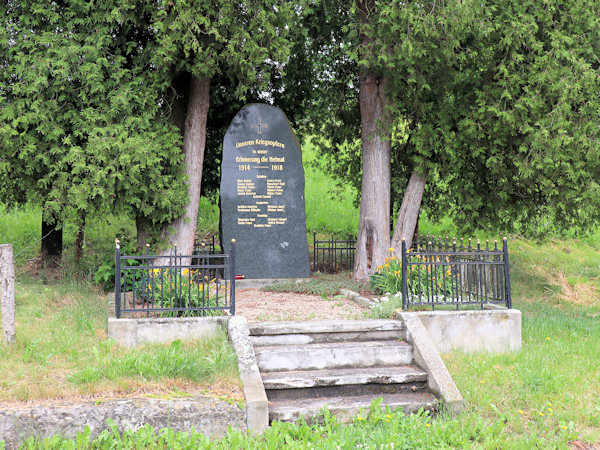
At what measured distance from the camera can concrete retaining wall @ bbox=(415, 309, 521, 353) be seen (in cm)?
756

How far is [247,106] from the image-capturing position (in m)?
11.3

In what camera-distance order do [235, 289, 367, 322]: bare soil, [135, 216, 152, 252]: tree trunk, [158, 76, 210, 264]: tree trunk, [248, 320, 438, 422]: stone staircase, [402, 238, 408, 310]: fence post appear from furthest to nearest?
[158, 76, 210, 264]: tree trunk → [135, 216, 152, 252]: tree trunk → [235, 289, 367, 322]: bare soil → [402, 238, 408, 310]: fence post → [248, 320, 438, 422]: stone staircase

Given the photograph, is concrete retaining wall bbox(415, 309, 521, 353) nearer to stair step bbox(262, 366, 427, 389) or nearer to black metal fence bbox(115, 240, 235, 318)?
stair step bbox(262, 366, 427, 389)

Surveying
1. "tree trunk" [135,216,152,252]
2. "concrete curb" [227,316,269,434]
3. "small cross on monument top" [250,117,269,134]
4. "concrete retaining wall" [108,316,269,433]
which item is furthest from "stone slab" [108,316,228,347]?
"small cross on monument top" [250,117,269,134]

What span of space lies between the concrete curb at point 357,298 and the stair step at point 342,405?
222cm

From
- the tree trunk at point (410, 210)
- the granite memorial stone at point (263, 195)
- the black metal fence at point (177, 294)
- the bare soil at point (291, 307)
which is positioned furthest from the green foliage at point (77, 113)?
the tree trunk at point (410, 210)

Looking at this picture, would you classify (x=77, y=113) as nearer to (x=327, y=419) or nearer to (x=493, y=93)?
(x=327, y=419)

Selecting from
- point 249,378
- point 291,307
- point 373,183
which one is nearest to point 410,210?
point 373,183

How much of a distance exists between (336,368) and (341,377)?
42 cm

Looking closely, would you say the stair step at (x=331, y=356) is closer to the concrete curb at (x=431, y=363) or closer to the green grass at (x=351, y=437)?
the concrete curb at (x=431, y=363)

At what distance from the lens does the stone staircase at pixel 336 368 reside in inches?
240

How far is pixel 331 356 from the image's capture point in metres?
6.82

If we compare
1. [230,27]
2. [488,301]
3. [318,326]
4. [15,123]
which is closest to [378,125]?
[230,27]

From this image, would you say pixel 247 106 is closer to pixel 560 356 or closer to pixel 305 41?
pixel 305 41
